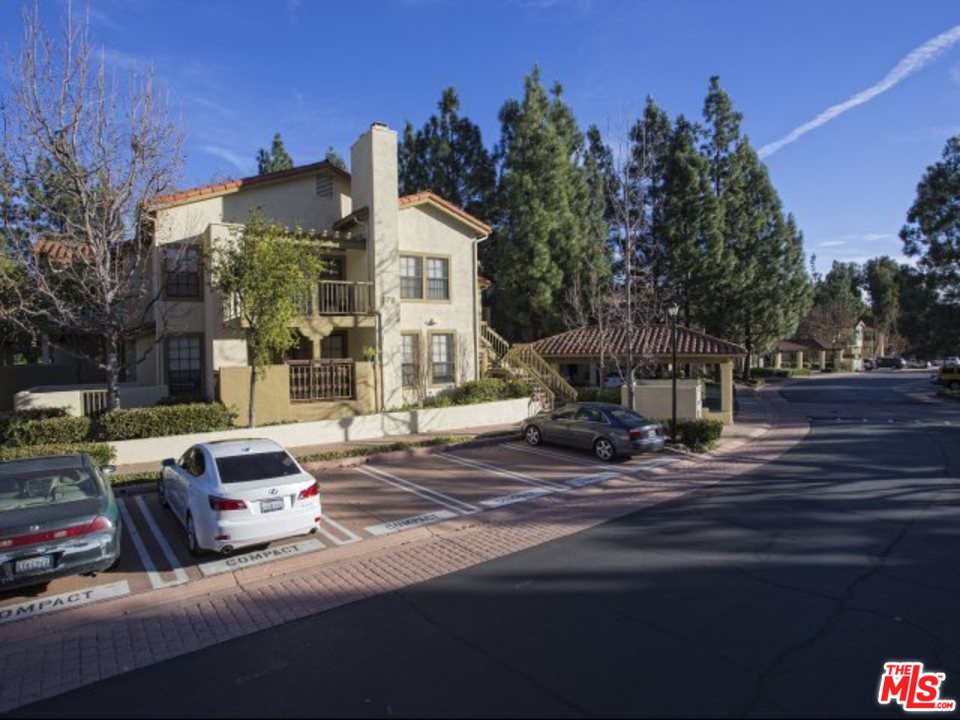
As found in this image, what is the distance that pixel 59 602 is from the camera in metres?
7.14

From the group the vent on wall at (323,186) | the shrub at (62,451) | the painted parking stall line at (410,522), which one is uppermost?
the vent on wall at (323,186)

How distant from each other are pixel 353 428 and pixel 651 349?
1377 centimetres

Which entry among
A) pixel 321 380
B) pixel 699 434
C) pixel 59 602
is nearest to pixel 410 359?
pixel 321 380

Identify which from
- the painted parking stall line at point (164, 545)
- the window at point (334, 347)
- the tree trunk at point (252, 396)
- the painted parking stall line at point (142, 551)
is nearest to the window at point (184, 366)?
the tree trunk at point (252, 396)

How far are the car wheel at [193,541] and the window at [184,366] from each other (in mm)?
10786

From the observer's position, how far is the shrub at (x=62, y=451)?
475 inches

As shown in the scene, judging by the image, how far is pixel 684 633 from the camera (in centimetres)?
569

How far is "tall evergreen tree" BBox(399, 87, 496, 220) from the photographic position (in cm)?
3978

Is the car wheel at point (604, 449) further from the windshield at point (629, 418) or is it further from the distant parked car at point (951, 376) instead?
the distant parked car at point (951, 376)

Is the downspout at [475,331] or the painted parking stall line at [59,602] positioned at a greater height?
the downspout at [475,331]

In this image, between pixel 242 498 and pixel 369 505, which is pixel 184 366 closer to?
pixel 369 505

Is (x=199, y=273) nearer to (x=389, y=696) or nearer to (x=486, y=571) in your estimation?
(x=486, y=571)

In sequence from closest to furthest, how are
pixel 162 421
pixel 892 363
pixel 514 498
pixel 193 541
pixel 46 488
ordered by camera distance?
1. pixel 46 488
2. pixel 193 541
3. pixel 514 498
4. pixel 162 421
5. pixel 892 363

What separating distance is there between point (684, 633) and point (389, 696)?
9.45 ft
